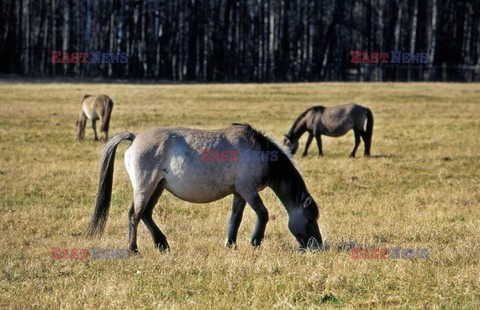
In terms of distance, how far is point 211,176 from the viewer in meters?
8.10

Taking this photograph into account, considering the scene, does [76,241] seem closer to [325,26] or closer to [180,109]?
[180,109]

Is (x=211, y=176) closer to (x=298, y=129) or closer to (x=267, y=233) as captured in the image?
(x=267, y=233)

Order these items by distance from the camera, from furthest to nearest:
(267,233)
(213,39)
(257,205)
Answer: (213,39)
(267,233)
(257,205)

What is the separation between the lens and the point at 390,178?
14.9m

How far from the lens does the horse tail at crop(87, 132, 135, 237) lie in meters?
8.45

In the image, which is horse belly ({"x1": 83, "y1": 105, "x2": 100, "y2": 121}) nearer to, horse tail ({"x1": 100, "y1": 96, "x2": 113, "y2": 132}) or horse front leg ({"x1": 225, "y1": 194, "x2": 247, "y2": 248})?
horse tail ({"x1": 100, "y1": 96, "x2": 113, "y2": 132})

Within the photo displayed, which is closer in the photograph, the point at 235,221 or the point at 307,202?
the point at 307,202

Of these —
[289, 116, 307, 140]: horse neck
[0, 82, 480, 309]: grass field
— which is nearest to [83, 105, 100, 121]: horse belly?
[0, 82, 480, 309]: grass field

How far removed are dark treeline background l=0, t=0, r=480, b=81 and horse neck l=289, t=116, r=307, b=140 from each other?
111 feet

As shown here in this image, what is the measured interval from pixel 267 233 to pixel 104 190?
2.53 metres

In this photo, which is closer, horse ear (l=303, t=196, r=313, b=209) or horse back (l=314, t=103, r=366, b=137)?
horse ear (l=303, t=196, r=313, b=209)

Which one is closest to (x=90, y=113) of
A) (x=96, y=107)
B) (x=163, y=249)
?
(x=96, y=107)

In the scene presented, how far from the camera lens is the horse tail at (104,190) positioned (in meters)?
8.45

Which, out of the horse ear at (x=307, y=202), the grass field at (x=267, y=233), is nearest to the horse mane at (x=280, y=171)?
the horse ear at (x=307, y=202)
